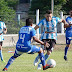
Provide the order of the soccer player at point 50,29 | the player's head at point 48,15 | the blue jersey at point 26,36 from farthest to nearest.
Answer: the soccer player at point 50,29
the player's head at point 48,15
the blue jersey at point 26,36

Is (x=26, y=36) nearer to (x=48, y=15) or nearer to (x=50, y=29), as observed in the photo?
(x=48, y=15)

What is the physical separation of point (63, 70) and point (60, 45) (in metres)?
12.2

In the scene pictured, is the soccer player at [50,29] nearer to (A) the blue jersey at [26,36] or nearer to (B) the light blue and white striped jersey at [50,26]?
(B) the light blue and white striped jersey at [50,26]

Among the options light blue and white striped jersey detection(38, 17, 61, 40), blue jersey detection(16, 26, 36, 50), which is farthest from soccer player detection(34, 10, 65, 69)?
blue jersey detection(16, 26, 36, 50)

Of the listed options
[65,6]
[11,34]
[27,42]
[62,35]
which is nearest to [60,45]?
[62,35]

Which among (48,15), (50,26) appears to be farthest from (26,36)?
(50,26)

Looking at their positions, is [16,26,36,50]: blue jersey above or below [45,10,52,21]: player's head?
below

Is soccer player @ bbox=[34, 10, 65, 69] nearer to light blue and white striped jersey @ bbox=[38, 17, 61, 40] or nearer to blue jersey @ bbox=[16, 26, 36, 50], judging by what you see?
light blue and white striped jersey @ bbox=[38, 17, 61, 40]

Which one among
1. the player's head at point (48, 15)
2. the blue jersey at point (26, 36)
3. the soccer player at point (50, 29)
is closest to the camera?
the blue jersey at point (26, 36)

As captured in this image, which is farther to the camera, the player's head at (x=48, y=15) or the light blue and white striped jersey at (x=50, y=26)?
the light blue and white striped jersey at (x=50, y=26)

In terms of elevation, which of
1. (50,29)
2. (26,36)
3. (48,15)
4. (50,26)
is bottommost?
(26,36)

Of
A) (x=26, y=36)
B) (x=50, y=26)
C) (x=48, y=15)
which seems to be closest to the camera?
(x=26, y=36)

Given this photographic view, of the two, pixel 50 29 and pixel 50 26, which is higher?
pixel 50 26

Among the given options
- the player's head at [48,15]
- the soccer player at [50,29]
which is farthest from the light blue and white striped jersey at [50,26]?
the player's head at [48,15]
